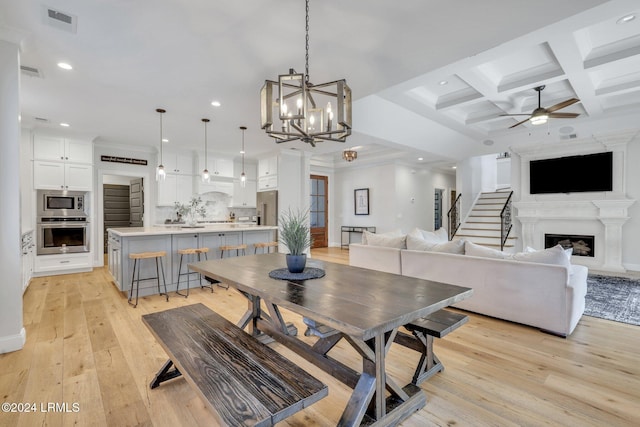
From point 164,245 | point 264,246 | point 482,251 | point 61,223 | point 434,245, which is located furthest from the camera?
point 61,223

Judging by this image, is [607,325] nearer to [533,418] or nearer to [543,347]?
[543,347]

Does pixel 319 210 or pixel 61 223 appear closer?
pixel 61 223

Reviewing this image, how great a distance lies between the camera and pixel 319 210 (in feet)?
30.7

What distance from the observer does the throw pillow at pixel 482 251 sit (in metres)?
3.24

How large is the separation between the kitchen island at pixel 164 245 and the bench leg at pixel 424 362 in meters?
3.48

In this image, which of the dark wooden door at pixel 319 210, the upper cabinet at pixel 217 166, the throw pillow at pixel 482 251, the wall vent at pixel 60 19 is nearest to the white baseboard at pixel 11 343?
the wall vent at pixel 60 19

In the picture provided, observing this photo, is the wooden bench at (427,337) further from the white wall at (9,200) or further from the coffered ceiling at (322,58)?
the white wall at (9,200)

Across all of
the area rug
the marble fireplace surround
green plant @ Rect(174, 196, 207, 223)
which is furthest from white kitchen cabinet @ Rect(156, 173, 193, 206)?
the marble fireplace surround

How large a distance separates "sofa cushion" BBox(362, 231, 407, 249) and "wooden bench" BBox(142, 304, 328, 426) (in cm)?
285

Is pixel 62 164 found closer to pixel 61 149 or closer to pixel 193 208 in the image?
pixel 61 149

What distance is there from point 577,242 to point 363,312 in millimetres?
6937

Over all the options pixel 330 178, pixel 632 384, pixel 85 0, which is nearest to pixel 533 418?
pixel 632 384

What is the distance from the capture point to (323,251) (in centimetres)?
847

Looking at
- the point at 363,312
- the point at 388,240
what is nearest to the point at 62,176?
the point at 388,240
